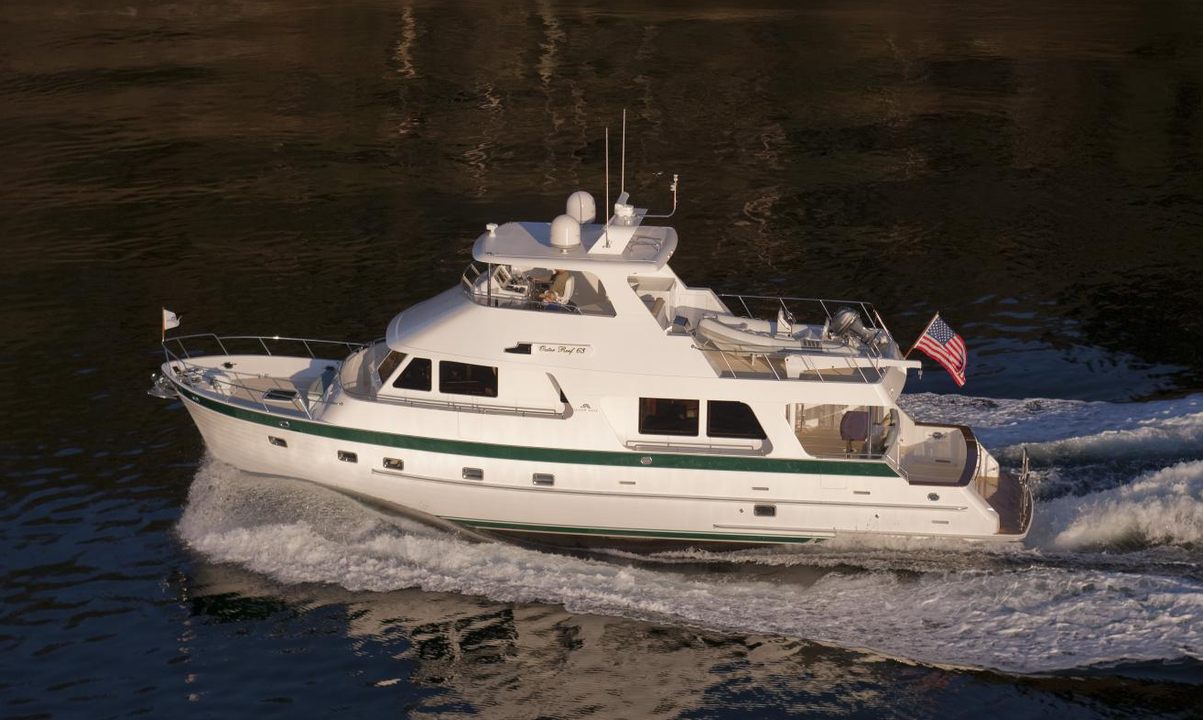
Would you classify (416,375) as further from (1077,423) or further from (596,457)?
(1077,423)

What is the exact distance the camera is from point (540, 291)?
947 inches

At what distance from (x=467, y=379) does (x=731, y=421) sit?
443 cm

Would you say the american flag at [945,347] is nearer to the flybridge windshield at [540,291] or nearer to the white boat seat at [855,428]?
the white boat seat at [855,428]

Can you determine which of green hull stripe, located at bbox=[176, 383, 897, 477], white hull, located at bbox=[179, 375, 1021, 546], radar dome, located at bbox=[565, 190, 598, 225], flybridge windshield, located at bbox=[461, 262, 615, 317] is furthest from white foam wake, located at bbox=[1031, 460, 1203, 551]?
radar dome, located at bbox=[565, 190, 598, 225]

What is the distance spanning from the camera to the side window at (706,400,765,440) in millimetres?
22844

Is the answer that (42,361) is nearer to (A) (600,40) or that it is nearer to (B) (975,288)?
(B) (975,288)

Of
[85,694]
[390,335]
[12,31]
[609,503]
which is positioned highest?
[12,31]

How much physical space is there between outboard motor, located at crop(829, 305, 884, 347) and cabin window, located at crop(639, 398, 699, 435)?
2.91 m

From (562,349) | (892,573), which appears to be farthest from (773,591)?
(562,349)

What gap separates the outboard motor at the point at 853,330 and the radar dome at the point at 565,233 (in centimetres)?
466

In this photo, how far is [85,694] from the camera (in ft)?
64.5

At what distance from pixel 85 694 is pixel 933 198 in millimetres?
30825

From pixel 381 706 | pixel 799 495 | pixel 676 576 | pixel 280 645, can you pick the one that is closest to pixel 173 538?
pixel 280 645

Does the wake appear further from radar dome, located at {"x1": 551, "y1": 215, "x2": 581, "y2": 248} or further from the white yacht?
radar dome, located at {"x1": 551, "y1": 215, "x2": 581, "y2": 248}
